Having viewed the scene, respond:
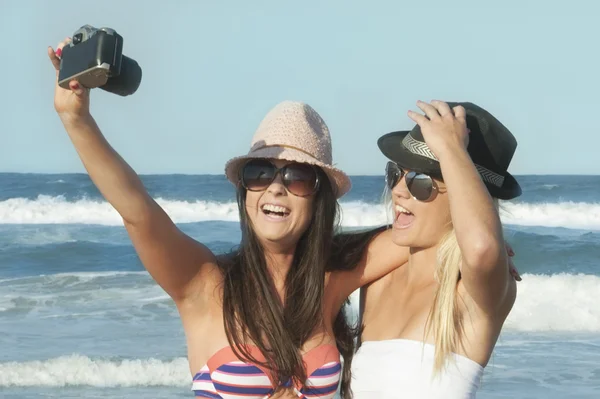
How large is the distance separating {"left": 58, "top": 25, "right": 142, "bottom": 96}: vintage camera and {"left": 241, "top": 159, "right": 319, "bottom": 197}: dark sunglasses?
0.90m

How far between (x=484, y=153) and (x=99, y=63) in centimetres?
128

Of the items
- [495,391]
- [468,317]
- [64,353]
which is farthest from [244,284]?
[64,353]

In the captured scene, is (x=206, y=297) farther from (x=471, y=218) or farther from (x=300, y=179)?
(x=471, y=218)

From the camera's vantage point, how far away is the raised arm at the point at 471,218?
2.77 meters

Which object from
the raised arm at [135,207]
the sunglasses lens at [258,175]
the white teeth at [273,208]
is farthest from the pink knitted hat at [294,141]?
the raised arm at [135,207]

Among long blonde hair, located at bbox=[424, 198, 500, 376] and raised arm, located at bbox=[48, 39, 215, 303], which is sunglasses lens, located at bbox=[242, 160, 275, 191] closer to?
raised arm, located at bbox=[48, 39, 215, 303]

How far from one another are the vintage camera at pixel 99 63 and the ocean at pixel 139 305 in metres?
Result: 1.41

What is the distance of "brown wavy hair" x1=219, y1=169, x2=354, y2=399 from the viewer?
130 inches

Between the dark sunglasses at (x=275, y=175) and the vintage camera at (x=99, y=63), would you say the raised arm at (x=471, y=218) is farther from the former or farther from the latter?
the vintage camera at (x=99, y=63)

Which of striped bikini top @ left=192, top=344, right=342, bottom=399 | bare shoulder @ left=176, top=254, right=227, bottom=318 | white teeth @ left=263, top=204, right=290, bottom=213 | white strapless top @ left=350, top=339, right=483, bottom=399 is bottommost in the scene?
striped bikini top @ left=192, top=344, right=342, bottom=399

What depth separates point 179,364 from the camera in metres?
8.34

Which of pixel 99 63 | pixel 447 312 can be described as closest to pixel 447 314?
pixel 447 312

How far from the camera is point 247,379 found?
3.23 metres

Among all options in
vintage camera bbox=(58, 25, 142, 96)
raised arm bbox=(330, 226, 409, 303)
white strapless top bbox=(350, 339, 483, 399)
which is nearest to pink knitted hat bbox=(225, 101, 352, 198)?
raised arm bbox=(330, 226, 409, 303)
